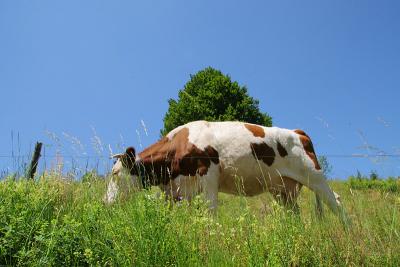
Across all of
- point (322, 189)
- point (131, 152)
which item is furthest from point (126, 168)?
point (322, 189)

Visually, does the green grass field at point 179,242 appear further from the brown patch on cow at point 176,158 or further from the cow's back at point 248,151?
the cow's back at point 248,151

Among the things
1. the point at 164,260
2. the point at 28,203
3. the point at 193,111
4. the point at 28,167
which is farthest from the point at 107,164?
the point at 193,111

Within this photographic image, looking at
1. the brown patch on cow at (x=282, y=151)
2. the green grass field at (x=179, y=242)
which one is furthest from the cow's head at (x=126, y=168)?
the green grass field at (x=179, y=242)

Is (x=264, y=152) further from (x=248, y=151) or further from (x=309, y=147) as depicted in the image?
(x=309, y=147)

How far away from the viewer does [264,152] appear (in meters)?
8.19

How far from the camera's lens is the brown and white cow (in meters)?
7.85

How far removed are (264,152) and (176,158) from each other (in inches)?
64.3

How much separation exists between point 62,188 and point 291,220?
391 centimetres

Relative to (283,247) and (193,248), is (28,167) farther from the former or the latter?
(283,247)

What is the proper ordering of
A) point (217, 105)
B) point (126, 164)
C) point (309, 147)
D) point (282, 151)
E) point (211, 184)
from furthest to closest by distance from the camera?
point (217, 105)
point (309, 147)
point (282, 151)
point (126, 164)
point (211, 184)

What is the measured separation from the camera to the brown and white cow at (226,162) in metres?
7.85

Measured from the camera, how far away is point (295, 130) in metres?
9.15

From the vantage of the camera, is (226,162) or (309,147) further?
(309,147)

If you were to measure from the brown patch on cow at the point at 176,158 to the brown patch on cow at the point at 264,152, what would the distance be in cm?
74
